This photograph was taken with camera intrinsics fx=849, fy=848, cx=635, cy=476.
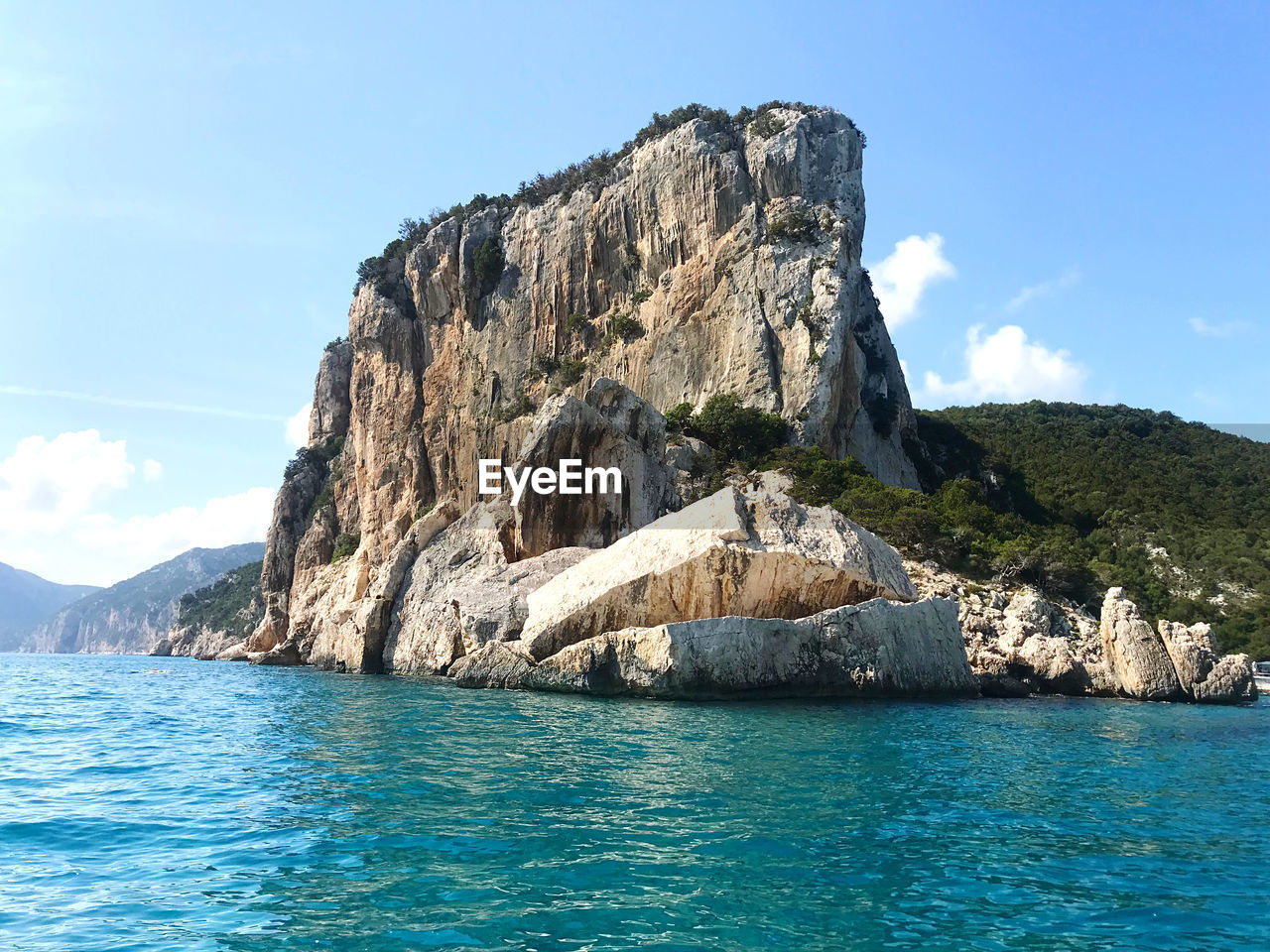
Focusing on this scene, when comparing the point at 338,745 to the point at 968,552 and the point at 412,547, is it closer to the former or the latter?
the point at 412,547

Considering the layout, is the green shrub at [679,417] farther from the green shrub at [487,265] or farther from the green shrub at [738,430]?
the green shrub at [487,265]

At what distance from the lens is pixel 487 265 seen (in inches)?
2504

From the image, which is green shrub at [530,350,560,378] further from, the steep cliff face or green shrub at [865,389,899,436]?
green shrub at [865,389,899,436]

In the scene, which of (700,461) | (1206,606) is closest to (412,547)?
(700,461)

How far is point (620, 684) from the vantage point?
1989 cm

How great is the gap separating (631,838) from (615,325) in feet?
168

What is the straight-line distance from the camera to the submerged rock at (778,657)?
19.2 meters

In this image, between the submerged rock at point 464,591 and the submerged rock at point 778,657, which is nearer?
the submerged rock at point 778,657

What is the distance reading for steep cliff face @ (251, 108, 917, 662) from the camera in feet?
161

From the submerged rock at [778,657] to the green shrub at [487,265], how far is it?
4719 cm

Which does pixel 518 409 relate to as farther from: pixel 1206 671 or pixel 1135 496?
pixel 1206 671

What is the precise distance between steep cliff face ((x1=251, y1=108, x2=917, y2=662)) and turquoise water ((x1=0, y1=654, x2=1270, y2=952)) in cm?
2655

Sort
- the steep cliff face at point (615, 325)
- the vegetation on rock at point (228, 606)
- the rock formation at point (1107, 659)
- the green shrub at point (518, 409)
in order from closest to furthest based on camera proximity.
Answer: the rock formation at point (1107, 659) < the steep cliff face at point (615, 325) < the green shrub at point (518, 409) < the vegetation on rock at point (228, 606)

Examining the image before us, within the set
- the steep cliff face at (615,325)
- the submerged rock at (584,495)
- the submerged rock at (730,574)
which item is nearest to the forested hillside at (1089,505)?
the steep cliff face at (615,325)
